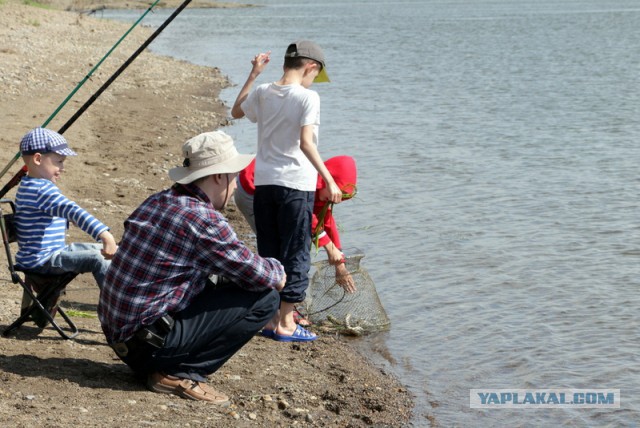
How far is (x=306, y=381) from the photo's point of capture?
16.5 feet

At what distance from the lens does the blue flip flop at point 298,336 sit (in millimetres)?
5648

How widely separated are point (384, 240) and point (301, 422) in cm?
443

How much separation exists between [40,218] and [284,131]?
4.40 ft

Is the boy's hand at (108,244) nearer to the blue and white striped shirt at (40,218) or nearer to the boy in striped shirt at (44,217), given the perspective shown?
the blue and white striped shirt at (40,218)

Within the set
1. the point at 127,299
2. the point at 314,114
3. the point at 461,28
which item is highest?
the point at 461,28

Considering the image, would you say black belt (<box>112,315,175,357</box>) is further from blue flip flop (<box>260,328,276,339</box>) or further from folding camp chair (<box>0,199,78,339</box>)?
blue flip flop (<box>260,328,276,339</box>)

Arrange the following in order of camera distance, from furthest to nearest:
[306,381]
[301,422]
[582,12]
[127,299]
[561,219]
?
1. [582,12]
2. [561,219]
3. [306,381]
4. [301,422]
5. [127,299]

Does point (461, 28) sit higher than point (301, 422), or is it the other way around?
point (461, 28)

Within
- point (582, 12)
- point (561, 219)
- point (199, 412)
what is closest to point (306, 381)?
point (199, 412)

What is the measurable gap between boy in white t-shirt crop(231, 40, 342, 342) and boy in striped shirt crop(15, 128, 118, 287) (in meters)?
0.98

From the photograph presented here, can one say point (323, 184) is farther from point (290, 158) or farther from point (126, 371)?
point (126, 371)

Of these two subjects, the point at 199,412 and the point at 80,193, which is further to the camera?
the point at 80,193

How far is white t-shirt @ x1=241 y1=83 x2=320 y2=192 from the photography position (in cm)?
506

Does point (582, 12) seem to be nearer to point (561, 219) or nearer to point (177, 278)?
point (561, 219)
